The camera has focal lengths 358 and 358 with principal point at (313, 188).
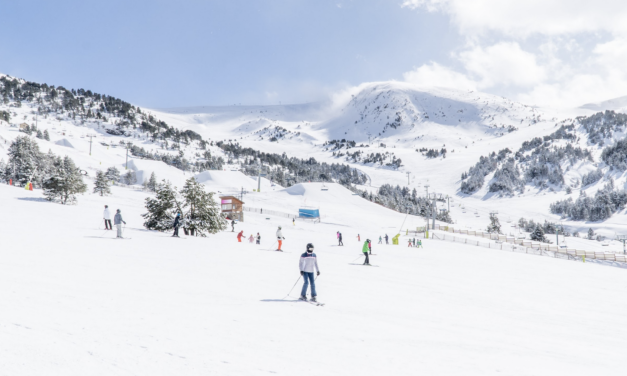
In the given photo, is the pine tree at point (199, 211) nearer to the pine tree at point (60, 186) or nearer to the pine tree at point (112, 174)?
the pine tree at point (60, 186)

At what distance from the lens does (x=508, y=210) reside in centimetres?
11706

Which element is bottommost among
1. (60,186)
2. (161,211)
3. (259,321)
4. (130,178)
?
(259,321)

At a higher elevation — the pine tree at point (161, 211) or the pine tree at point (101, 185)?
the pine tree at point (101, 185)

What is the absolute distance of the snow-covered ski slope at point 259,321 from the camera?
205 inches

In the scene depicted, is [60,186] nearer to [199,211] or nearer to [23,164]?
[199,211]

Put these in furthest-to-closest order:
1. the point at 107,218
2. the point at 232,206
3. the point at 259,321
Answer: the point at 232,206, the point at 107,218, the point at 259,321

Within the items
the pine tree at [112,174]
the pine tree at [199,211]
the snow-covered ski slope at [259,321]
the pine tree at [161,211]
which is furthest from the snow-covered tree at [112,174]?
the snow-covered ski slope at [259,321]

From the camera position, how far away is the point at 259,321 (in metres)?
7.45

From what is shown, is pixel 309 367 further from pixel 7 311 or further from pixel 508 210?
pixel 508 210

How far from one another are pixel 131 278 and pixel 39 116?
210 m

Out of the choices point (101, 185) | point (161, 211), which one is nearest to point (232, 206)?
point (101, 185)

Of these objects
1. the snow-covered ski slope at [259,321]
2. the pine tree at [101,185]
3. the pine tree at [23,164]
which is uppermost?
the pine tree at [23,164]

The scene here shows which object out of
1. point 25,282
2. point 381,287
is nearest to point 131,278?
point 25,282

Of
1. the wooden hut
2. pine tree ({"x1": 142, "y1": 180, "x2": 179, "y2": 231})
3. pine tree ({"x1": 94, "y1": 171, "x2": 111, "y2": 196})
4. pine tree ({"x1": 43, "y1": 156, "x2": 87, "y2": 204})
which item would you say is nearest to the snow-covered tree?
pine tree ({"x1": 94, "y1": 171, "x2": 111, "y2": 196})
